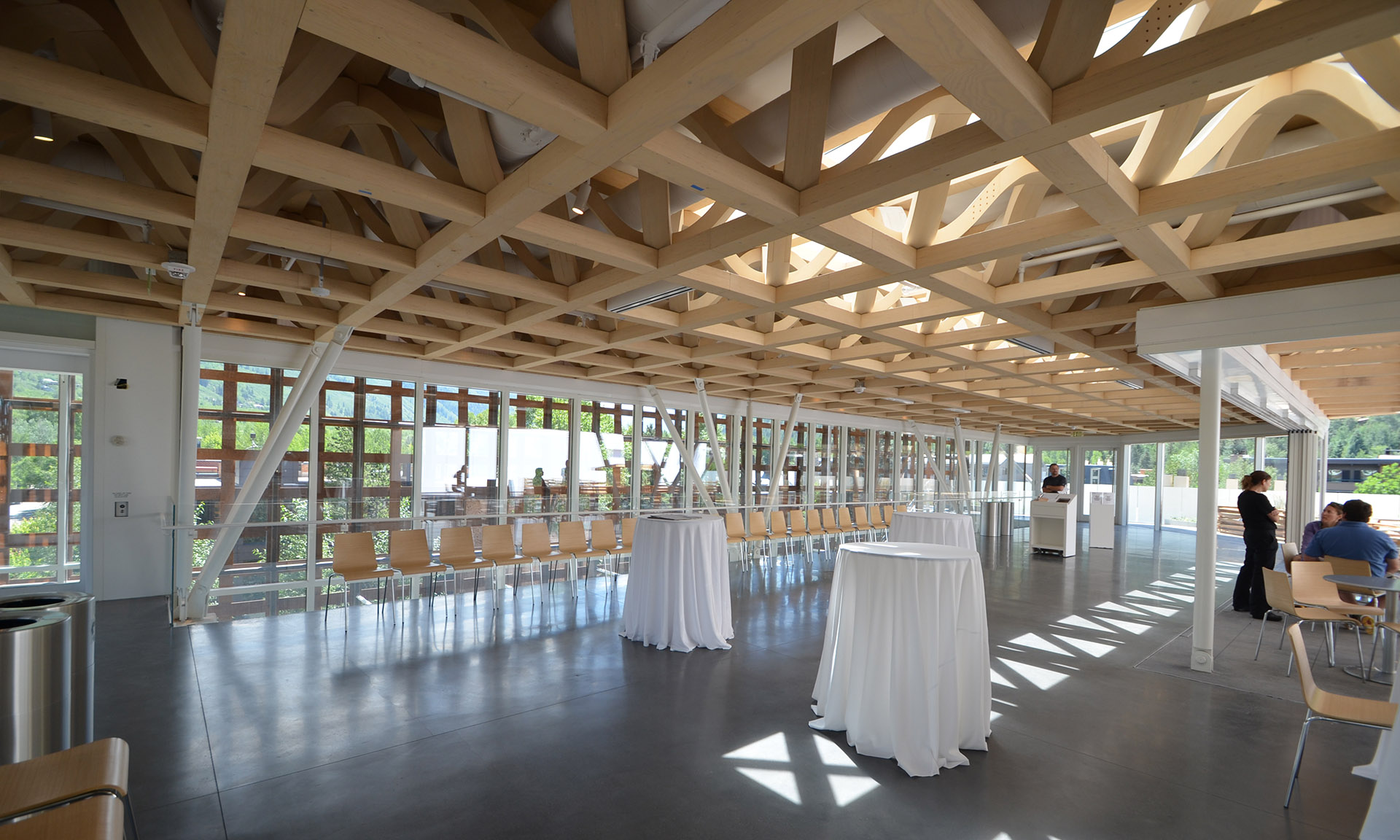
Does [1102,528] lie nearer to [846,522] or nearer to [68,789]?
[846,522]

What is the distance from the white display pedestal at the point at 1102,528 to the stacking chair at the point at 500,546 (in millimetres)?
13752

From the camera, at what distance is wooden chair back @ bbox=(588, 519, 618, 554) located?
858 cm

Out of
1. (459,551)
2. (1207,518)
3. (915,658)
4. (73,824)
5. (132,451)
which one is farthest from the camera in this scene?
(459,551)

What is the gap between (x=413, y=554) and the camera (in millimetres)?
7219

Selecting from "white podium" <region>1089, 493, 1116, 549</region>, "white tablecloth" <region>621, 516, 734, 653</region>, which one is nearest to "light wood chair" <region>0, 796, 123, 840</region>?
"white tablecloth" <region>621, 516, 734, 653</region>

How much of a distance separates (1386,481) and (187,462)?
2598 centimetres

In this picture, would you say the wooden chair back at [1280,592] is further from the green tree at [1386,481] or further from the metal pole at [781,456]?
the green tree at [1386,481]

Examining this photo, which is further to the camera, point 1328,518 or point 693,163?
point 1328,518

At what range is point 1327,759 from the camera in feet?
13.1

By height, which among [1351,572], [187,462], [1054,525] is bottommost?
[1054,525]

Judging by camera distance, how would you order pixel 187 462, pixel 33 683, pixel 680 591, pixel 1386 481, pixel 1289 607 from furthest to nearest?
1. pixel 1386 481
2. pixel 187 462
3. pixel 680 591
4. pixel 1289 607
5. pixel 33 683

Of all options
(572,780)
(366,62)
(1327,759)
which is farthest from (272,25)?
(1327,759)

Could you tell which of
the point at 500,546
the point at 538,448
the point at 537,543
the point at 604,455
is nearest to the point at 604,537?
the point at 537,543

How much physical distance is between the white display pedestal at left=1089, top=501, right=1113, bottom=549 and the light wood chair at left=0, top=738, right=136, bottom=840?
17.3 meters
